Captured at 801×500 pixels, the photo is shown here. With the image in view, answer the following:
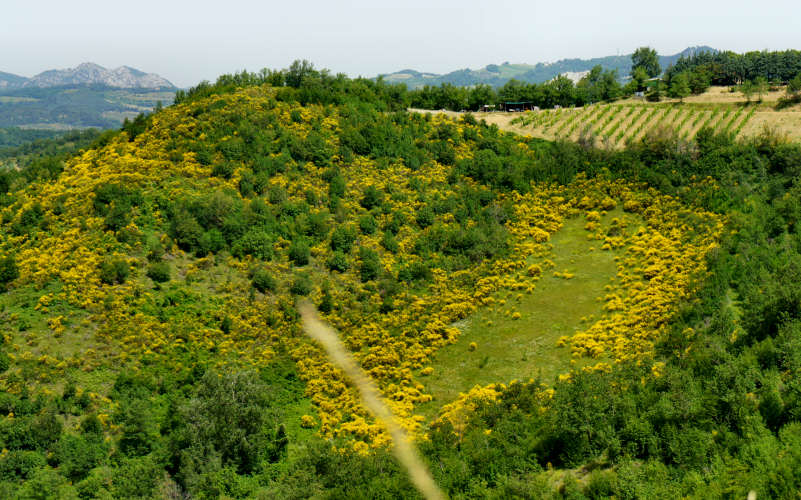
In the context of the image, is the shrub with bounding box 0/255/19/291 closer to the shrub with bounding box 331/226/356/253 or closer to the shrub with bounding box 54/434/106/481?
the shrub with bounding box 54/434/106/481

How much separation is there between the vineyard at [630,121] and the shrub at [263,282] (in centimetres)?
6067

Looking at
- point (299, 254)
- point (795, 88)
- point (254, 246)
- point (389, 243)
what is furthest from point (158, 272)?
point (795, 88)

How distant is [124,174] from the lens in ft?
224

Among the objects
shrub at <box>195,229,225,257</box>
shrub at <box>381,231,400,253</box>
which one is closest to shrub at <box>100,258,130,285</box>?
shrub at <box>195,229,225,257</box>

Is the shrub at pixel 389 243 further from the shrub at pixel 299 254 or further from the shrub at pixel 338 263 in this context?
the shrub at pixel 299 254

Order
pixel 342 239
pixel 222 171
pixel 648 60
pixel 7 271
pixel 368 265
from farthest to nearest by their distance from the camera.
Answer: pixel 648 60
pixel 222 171
pixel 342 239
pixel 368 265
pixel 7 271

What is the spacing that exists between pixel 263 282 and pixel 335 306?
8.26 metres

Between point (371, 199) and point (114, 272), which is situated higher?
point (371, 199)

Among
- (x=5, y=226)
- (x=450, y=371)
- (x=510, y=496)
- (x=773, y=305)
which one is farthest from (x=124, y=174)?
(x=773, y=305)

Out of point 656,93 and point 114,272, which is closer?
point 114,272

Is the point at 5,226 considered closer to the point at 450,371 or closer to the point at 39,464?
the point at 39,464

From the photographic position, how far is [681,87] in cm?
11338

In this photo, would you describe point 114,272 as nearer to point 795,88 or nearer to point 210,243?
point 210,243

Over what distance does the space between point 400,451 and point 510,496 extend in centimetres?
1108
